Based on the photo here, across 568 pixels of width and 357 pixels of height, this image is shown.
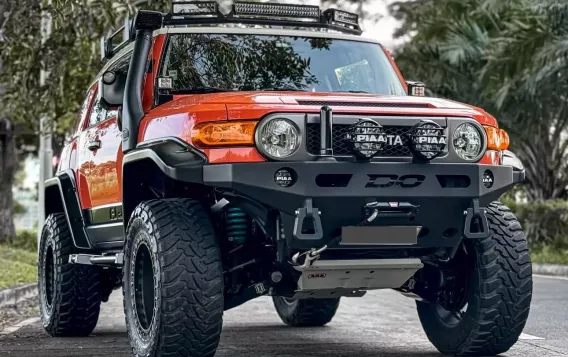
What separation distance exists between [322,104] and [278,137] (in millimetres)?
354

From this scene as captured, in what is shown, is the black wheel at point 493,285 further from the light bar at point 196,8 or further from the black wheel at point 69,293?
the black wheel at point 69,293

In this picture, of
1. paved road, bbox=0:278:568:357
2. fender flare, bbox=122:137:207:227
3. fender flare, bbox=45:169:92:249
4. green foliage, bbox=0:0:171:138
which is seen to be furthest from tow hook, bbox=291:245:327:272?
green foliage, bbox=0:0:171:138

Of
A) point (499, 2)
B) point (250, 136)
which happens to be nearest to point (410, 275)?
point (250, 136)

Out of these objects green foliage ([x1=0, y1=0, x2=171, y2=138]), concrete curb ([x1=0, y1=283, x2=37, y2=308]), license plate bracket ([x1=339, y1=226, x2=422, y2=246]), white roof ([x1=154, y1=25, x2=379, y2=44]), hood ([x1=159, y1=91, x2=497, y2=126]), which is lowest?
concrete curb ([x1=0, y1=283, x2=37, y2=308])

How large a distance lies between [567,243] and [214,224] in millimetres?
14763

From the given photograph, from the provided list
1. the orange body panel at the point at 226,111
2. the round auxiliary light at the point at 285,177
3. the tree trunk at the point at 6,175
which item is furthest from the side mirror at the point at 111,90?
the tree trunk at the point at 6,175

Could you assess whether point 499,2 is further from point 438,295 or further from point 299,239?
point 299,239

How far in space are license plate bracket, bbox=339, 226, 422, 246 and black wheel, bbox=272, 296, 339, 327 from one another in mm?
3144

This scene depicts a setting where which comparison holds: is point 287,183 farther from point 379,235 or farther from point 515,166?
point 515,166

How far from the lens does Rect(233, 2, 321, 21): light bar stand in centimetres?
775

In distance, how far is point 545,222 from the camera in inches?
832

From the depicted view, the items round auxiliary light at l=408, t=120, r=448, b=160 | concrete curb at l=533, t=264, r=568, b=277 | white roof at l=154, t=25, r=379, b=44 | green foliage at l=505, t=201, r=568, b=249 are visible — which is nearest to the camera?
round auxiliary light at l=408, t=120, r=448, b=160

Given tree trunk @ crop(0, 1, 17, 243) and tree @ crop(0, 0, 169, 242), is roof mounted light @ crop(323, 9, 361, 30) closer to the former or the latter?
tree @ crop(0, 0, 169, 242)

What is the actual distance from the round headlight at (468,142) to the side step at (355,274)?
2.21 feet
